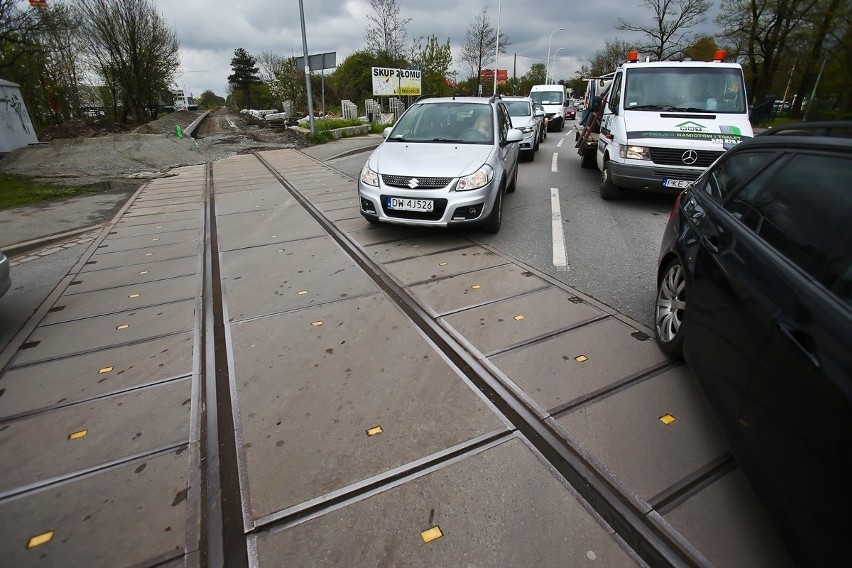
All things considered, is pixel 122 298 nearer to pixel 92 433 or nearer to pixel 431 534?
pixel 92 433

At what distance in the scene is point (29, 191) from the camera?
9.97 meters

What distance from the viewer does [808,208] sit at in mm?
1921

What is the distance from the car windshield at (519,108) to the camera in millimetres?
13527

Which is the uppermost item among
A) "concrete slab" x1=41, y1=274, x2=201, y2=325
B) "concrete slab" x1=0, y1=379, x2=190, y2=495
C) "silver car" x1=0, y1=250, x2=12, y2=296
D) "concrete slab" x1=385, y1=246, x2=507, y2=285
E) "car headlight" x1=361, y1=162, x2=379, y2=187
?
"car headlight" x1=361, y1=162, x2=379, y2=187

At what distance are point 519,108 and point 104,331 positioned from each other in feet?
42.6

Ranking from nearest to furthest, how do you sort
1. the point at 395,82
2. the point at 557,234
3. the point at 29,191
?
the point at 557,234 → the point at 29,191 → the point at 395,82

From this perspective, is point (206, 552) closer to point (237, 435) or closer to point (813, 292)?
point (237, 435)

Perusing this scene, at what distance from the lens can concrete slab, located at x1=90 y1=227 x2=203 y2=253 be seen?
20.6 feet

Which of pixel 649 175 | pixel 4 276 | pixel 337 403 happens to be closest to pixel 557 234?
pixel 649 175

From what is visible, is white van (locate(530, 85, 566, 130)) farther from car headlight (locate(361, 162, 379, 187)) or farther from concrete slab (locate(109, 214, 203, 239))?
concrete slab (locate(109, 214, 203, 239))

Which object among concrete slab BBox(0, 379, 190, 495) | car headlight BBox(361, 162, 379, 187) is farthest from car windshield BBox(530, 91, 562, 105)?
concrete slab BBox(0, 379, 190, 495)

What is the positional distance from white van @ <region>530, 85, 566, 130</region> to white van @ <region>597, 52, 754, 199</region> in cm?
1506

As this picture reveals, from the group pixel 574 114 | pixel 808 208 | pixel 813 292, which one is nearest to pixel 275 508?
pixel 813 292

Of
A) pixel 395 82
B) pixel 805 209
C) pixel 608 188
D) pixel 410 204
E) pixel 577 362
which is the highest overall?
pixel 395 82
